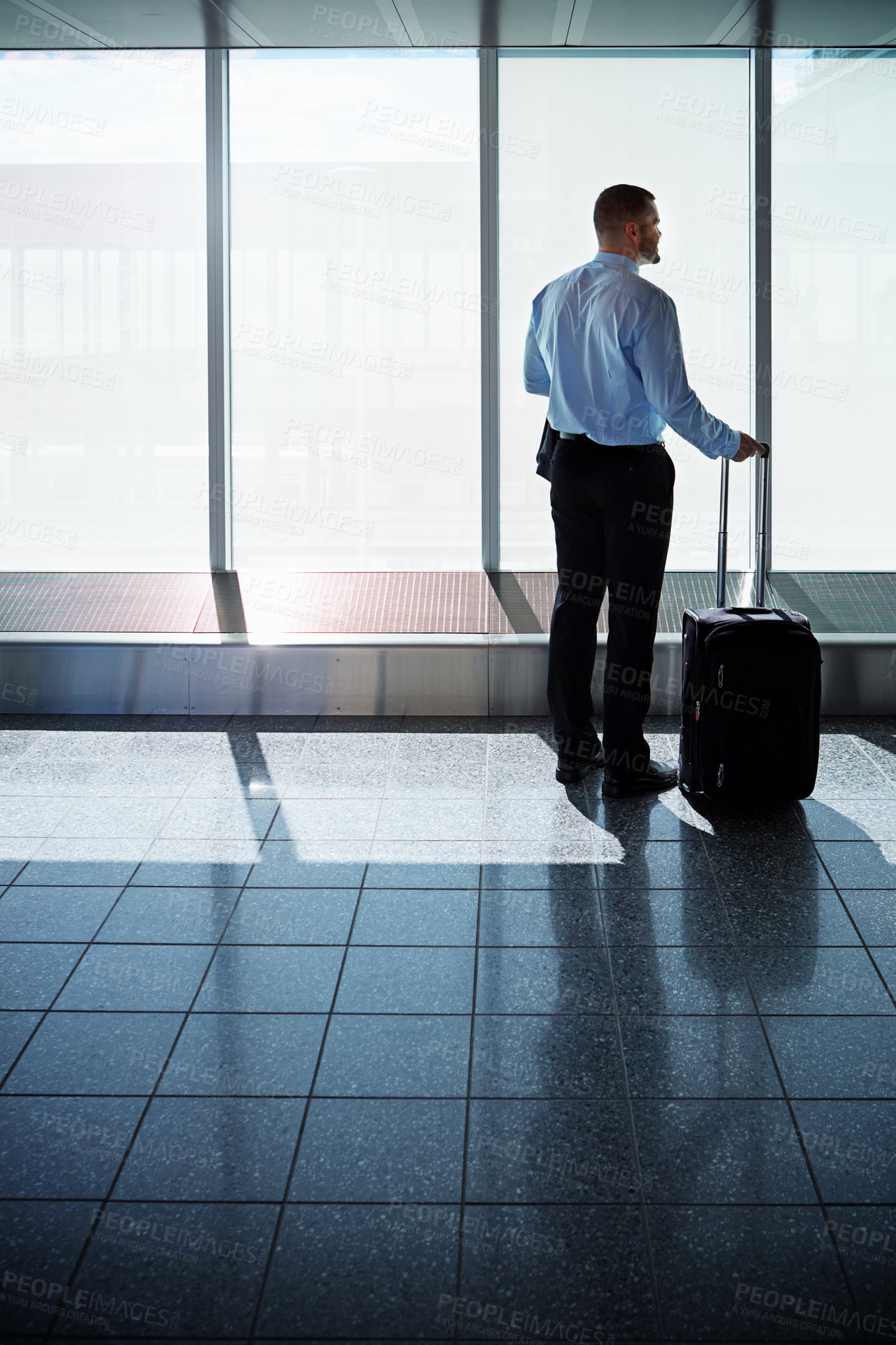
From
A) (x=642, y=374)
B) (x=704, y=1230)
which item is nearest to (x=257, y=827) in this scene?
(x=642, y=374)

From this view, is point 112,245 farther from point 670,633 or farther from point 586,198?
point 670,633

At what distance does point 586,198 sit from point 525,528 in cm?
153

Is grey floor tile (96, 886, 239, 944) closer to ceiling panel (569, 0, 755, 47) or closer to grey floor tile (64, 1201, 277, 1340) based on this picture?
grey floor tile (64, 1201, 277, 1340)

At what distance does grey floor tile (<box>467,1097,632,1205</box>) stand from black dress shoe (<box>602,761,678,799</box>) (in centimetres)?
185

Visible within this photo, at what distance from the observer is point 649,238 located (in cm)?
387

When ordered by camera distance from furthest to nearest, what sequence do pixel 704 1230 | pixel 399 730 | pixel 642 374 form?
pixel 399 730 < pixel 642 374 < pixel 704 1230

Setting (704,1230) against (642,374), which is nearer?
(704,1230)

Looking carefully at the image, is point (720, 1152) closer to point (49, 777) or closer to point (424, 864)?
point (424, 864)

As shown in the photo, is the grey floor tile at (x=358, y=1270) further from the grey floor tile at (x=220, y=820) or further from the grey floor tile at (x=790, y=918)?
the grey floor tile at (x=220, y=820)

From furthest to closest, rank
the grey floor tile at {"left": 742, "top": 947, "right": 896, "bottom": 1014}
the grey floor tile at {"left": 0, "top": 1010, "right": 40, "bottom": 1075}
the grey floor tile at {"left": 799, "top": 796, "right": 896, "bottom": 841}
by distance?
the grey floor tile at {"left": 799, "top": 796, "right": 896, "bottom": 841} → the grey floor tile at {"left": 742, "top": 947, "right": 896, "bottom": 1014} → the grey floor tile at {"left": 0, "top": 1010, "right": 40, "bottom": 1075}

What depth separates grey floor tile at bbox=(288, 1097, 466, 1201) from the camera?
196 centimetres

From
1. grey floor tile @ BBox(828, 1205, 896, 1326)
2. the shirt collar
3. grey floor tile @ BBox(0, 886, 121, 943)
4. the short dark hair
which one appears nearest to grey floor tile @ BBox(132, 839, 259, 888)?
grey floor tile @ BBox(0, 886, 121, 943)

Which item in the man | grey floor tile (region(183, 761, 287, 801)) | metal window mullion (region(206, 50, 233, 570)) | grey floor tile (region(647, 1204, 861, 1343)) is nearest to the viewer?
grey floor tile (region(647, 1204, 861, 1343))

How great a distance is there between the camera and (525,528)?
18.6ft
